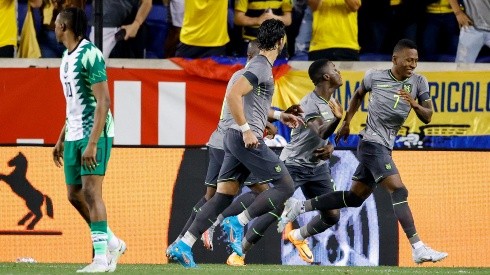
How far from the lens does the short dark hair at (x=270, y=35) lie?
10992mm

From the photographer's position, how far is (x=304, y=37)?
16.0 metres

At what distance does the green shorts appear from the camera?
10133mm

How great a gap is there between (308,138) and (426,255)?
1893mm

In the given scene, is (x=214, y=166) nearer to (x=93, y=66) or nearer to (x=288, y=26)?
(x=93, y=66)

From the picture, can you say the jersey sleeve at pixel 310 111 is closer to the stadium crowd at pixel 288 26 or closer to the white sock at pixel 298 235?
the white sock at pixel 298 235

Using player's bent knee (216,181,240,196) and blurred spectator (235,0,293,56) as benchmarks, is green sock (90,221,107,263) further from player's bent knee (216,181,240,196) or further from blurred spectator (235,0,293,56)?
blurred spectator (235,0,293,56)

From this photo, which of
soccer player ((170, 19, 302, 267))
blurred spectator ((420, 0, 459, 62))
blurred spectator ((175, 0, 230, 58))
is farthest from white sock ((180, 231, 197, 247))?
blurred spectator ((420, 0, 459, 62))

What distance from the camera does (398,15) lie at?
1616cm

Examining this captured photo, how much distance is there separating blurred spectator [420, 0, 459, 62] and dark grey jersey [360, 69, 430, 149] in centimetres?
395

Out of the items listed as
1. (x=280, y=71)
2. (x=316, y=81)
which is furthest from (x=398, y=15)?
(x=316, y=81)

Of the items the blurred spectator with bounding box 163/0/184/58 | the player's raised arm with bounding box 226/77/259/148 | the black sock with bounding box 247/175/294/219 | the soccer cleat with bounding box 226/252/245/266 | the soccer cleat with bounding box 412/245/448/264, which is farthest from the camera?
the blurred spectator with bounding box 163/0/184/58

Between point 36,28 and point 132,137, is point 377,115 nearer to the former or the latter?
point 132,137

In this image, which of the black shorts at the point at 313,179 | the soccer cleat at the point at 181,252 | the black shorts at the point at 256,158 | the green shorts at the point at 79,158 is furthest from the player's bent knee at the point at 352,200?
the green shorts at the point at 79,158

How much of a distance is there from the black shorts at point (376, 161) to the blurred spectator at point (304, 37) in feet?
12.5
